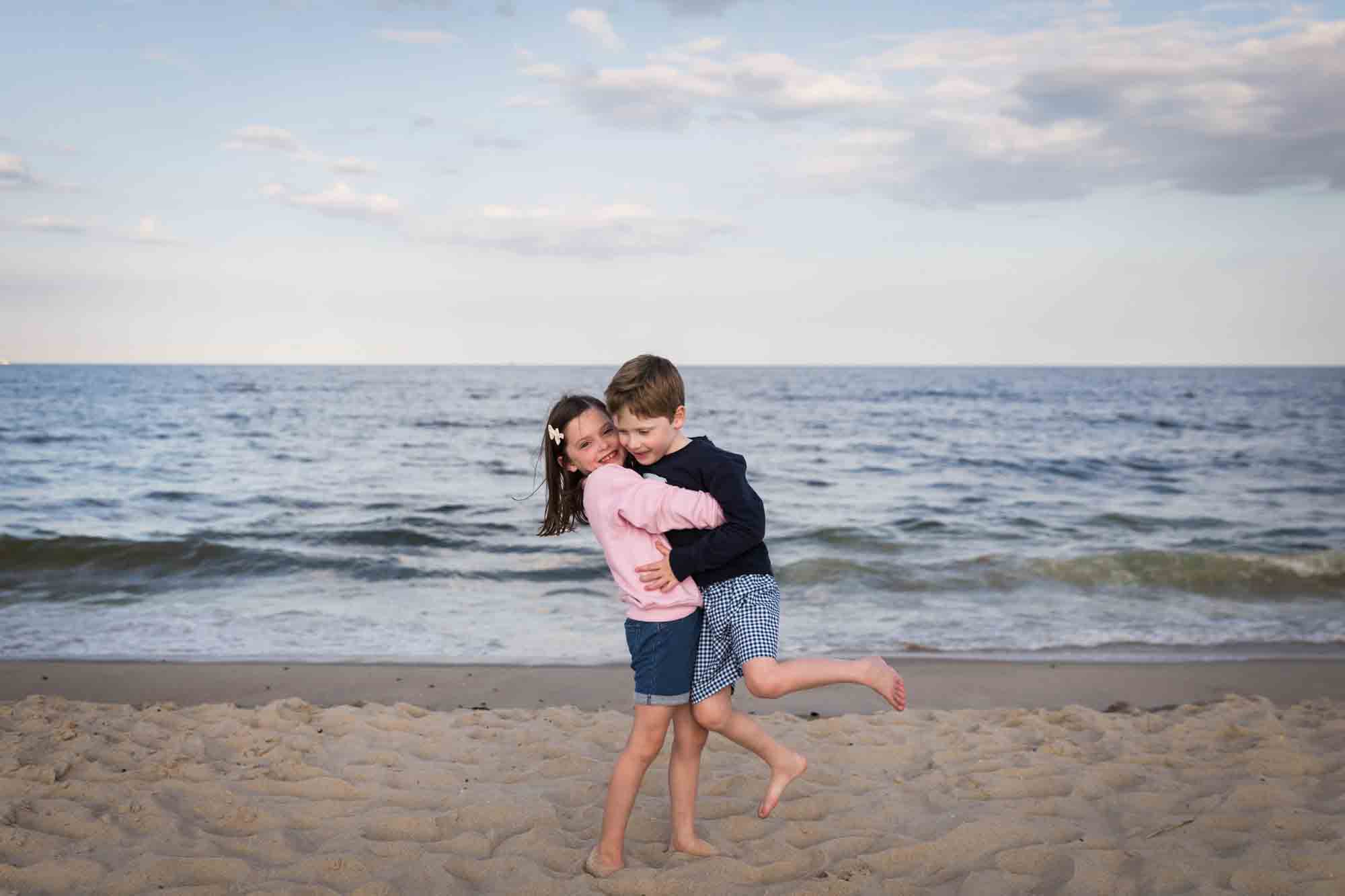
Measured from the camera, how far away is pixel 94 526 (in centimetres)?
1198

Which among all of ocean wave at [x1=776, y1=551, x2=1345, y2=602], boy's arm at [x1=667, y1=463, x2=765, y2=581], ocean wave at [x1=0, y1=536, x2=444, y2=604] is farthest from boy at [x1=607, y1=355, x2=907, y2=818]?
ocean wave at [x1=0, y1=536, x2=444, y2=604]

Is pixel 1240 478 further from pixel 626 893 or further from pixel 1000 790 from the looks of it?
pixel 626 893

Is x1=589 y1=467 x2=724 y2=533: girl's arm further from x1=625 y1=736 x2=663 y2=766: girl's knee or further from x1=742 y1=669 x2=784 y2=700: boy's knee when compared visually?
x1=625 y1=736 x2=663 y2=766: girl's knee

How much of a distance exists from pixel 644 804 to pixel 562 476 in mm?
1474

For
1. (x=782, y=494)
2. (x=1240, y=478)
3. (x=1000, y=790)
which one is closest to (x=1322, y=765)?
(x=1000, y=790)

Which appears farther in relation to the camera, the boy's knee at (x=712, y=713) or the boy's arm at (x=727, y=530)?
the boy's knee at (x=712, y=713)

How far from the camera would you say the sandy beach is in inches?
125

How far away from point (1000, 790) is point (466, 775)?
7.16ft

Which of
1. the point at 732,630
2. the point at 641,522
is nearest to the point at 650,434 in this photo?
the point at 641,522

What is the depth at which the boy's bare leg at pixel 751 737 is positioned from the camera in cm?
316

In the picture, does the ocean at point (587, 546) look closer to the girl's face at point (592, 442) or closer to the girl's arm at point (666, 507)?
the girl's face at point (592, 442)

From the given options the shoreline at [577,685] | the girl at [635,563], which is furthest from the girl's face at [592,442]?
the shoreline at [577,685]

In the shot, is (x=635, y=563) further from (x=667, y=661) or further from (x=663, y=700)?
(x=663, y=700)

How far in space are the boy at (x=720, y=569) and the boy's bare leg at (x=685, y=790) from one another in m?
0.18
